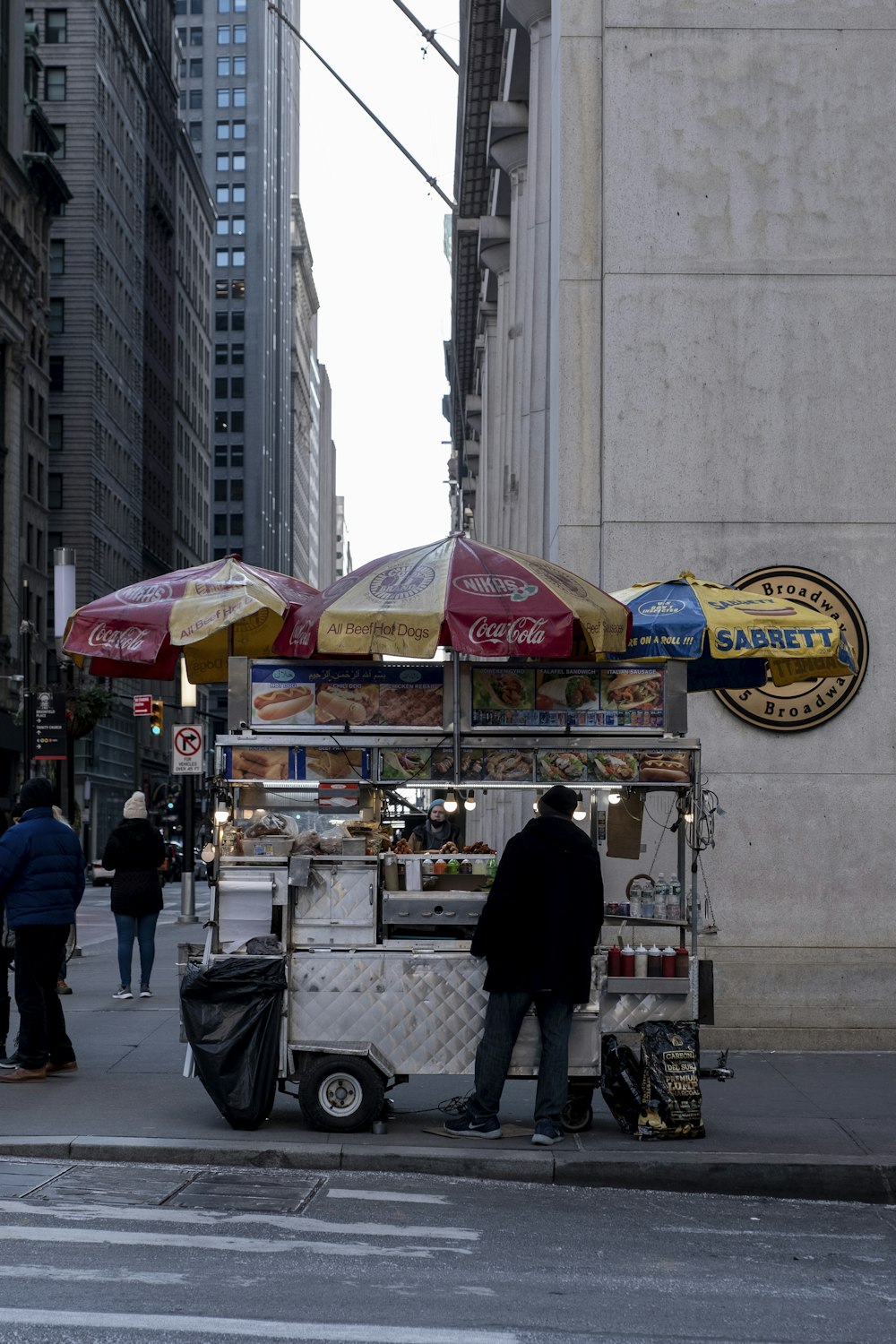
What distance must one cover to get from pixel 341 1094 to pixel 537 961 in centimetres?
140

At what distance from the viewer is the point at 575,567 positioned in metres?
15.3

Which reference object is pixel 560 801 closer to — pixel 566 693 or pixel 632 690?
pixel 566 693

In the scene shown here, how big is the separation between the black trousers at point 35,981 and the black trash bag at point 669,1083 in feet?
14.1

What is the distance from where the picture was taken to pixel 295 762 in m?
10.5

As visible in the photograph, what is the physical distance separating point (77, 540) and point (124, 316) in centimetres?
1802

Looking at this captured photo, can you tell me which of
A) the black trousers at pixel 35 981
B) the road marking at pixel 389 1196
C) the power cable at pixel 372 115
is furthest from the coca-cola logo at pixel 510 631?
the power cable at pixel 372 115

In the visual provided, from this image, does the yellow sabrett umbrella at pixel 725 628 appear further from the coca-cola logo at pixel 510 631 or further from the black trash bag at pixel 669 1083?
the black trash bag at pixel 669 1083

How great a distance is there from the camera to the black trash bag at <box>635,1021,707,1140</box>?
9.88 metres

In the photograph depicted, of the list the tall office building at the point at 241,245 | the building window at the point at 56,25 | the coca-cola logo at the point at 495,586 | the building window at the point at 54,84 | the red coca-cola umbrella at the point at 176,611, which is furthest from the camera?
the tall office building at the point at 241,245

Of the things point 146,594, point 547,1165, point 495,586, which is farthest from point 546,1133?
point 146,594

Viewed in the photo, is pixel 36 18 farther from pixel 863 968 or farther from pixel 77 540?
pixel 863 968

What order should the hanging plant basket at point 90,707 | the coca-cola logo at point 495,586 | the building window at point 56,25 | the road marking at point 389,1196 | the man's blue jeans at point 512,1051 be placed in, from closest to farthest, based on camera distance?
the road marking at point 389,1196
the man's blue jeans at point 512,1051
the coca-cola logo at point 495,586
the hanging plant basket at point 90,707
the building window at point 56,25

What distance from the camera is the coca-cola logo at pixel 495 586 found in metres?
10.2

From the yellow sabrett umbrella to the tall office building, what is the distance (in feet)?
452
